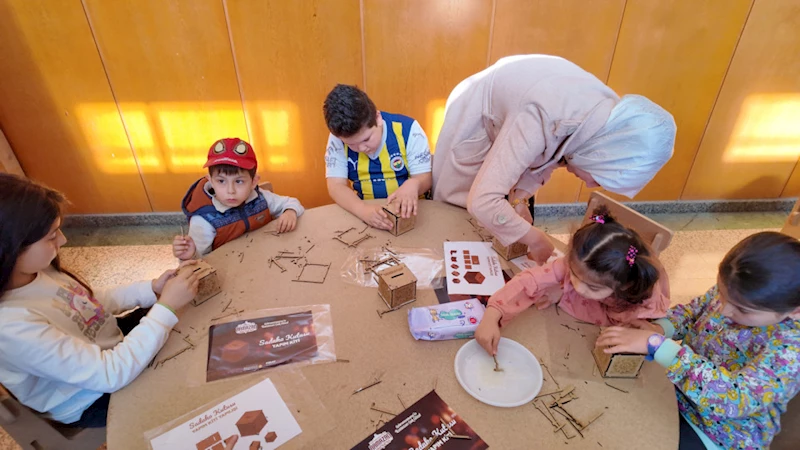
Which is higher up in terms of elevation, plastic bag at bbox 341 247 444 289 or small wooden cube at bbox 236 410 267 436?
plastic bag at bbox 341 247 444 289

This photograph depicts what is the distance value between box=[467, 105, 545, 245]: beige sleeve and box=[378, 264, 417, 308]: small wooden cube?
0.36 m

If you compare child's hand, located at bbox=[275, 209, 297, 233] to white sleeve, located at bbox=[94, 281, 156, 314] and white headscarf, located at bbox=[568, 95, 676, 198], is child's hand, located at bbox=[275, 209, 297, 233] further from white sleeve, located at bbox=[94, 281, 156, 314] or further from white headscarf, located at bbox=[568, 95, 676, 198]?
white headscarf, located at bbox=[568, 95, 676, 198]

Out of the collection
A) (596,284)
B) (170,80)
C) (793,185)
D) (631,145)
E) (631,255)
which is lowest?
(793,185)

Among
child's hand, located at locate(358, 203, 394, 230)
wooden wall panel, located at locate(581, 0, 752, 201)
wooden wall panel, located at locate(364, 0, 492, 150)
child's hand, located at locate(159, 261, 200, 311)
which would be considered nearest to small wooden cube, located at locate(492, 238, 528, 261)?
child's hand, located at locate(358, 203, 394, 230)

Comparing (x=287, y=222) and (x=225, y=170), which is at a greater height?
(x=225, y=170)

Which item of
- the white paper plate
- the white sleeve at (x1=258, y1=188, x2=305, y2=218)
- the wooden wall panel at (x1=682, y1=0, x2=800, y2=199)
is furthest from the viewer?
the wooden wall panel at (x1=682, y1=0, x2=800, y2=199)

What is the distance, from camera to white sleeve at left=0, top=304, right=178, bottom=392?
1067mm

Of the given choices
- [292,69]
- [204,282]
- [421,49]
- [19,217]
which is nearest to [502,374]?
[204,282]

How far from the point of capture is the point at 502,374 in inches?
47.8

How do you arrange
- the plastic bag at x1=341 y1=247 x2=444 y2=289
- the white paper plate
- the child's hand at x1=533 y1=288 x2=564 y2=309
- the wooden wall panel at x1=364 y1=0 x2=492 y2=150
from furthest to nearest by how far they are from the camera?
the wooden wall panel at x1=364 y1=0 x2=492 y2=150 < the plastic bag at x1=341 y1=247 x2=444 y2=289 < the child's hand at x1=533 y1=288 x2=564 y2=309 < the white paper plate

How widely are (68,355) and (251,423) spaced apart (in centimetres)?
53

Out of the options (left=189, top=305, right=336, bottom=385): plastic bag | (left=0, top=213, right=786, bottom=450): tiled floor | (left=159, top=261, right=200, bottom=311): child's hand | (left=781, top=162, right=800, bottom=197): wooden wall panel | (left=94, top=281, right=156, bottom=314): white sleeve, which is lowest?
(left=0, top=213, right=786, bottom=450): tiled floor

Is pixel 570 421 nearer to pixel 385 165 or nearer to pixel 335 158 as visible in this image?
pixel 385 165

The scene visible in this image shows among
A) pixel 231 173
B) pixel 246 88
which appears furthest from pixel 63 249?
pixel 231 173
